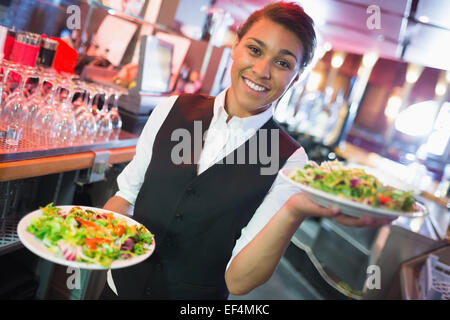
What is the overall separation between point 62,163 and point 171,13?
2.43 metres

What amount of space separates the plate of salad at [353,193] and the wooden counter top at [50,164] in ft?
3.50

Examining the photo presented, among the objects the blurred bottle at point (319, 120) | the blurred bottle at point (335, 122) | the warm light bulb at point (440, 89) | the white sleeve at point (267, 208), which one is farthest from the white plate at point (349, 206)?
the warm light bulb at point (440, 89)

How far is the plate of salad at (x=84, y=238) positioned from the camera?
3.31ft

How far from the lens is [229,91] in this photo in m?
1.54

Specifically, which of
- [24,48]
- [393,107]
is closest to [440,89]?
[393,107]

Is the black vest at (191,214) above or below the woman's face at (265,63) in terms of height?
below

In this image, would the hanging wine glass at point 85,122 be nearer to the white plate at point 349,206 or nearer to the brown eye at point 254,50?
the brown eye at point 254,50

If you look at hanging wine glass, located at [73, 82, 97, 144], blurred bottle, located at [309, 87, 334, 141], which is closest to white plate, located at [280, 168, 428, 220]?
hanging wine glass, located at [73, 82, 97, 144]

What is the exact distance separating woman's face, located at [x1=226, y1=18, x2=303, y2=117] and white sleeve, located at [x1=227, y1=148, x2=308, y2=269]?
245 millimetres

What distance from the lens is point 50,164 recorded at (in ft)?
6.15
